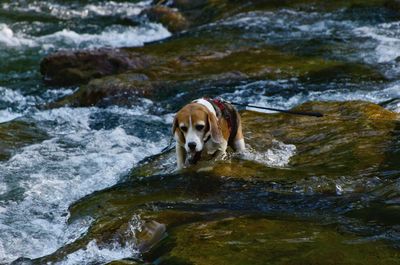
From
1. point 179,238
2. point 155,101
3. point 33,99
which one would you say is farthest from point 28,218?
point 33,99

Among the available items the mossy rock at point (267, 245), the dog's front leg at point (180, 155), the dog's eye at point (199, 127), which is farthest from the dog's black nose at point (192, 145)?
the mossy rock at point (267, 245)

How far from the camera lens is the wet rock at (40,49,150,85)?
14375 mm

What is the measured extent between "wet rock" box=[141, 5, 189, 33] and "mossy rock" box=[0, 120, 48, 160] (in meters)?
9.36

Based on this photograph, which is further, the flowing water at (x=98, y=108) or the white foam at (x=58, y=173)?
the flowing water at (x=98, y=108)

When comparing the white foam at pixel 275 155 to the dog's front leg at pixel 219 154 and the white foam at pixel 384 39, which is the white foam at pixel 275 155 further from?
the white foam at pixel 384 39

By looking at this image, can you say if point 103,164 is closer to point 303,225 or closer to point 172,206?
point 172,206

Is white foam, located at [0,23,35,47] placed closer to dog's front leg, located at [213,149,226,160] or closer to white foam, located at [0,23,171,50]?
white foam, located at [0,23,171,50]

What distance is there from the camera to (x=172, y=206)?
6656mm

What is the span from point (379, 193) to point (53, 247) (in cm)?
321

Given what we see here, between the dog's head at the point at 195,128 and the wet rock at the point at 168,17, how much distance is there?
13182 mm

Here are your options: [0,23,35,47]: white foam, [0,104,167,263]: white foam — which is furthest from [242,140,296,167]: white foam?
[0,23,35,47]: white foam

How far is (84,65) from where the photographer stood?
14586mm

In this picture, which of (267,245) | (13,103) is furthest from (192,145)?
(13,103)

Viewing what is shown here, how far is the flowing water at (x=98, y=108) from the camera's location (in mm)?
7148
